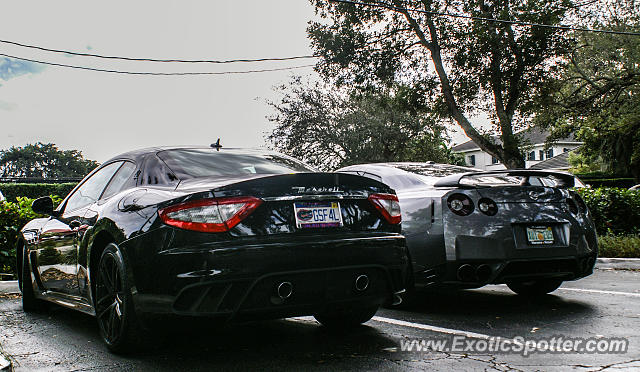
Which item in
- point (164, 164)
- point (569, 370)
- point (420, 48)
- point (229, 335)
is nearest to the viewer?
point (569, 370)

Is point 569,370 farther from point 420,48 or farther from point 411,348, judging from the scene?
point 420,48

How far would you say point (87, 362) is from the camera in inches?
154

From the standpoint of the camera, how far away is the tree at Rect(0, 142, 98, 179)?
102 metres

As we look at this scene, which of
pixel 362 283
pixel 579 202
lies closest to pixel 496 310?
pixel 579 202

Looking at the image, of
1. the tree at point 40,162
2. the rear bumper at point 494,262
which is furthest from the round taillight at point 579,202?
the tree at point 40,162

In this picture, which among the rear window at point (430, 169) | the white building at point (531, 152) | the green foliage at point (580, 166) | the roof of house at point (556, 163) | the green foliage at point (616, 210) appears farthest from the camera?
the white building at point (531, 152)

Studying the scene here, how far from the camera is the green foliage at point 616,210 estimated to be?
11875mm

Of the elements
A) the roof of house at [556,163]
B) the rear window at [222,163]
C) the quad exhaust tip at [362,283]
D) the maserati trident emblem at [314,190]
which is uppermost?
the rear window at [222,163]

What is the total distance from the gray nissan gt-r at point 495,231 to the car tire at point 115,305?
2.68 metres

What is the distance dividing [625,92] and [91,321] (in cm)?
2930

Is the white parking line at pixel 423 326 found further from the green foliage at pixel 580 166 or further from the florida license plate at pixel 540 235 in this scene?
the green foliage at pixel 580 166

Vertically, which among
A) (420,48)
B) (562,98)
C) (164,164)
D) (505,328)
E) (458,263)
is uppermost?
(420,48)

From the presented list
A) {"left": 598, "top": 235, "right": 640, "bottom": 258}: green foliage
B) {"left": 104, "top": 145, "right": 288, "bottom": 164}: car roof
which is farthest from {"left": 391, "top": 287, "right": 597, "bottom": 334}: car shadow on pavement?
{"left": 598, "top": 235, "right": 640, "bottom": 258}: green foliage

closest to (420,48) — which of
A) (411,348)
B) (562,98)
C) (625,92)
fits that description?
(562,98)
